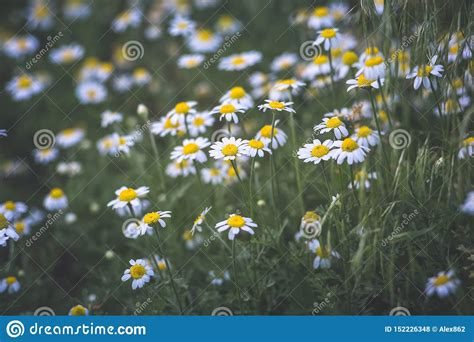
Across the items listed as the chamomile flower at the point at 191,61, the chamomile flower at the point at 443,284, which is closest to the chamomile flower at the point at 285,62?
the chamomile flower at the point at 191,61

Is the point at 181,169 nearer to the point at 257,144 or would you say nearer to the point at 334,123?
the point at 257,144

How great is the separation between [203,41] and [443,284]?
2.27 metres

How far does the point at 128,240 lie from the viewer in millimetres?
2707

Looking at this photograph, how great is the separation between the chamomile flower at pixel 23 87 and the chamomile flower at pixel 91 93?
255 millimetres

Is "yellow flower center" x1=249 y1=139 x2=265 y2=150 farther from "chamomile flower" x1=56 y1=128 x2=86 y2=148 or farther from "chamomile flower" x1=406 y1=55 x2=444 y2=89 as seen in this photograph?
"chamomile flower" x1=56 y1=128 x2=86 y2=148

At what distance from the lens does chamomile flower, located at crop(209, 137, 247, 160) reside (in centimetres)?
198

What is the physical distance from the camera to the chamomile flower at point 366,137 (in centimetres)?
209

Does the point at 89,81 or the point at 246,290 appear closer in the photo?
the point at 246,290

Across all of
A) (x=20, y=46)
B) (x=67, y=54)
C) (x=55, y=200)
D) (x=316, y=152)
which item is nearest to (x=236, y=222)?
(x=316, y=152)
